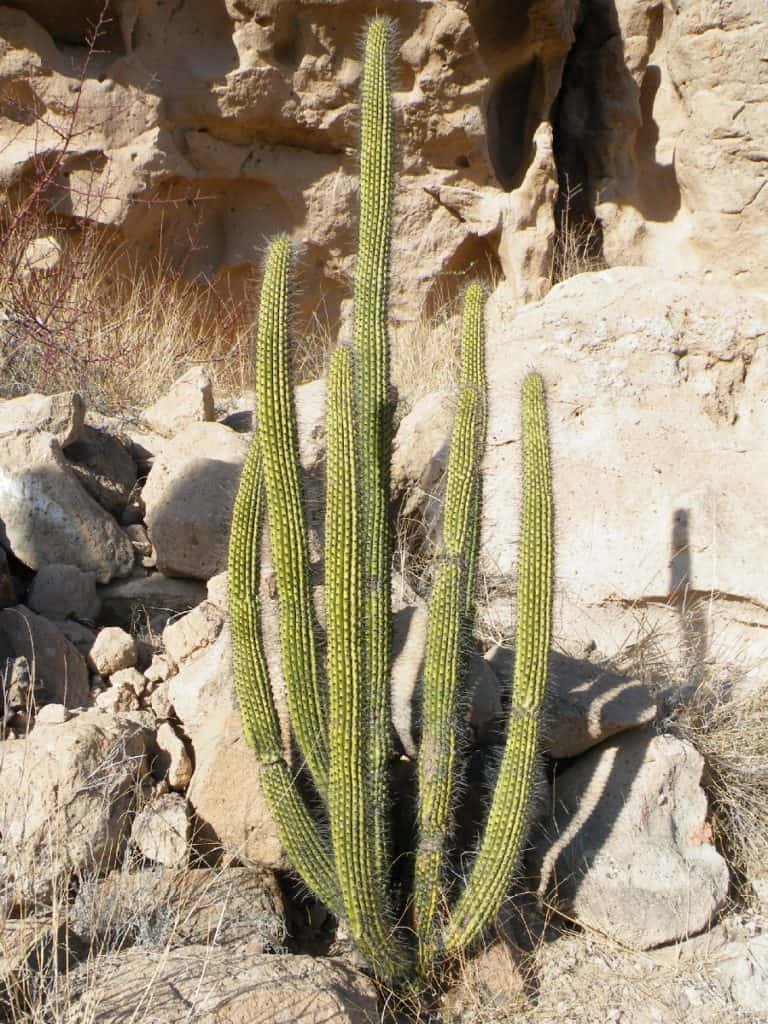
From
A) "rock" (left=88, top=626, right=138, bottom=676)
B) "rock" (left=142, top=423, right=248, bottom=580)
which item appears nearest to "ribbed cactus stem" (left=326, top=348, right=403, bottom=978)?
"rock" (left=88, top=626, right=138, bottom=676)

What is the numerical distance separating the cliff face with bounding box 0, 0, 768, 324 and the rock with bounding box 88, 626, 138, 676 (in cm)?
400

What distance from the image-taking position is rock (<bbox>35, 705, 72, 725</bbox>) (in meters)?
3.16

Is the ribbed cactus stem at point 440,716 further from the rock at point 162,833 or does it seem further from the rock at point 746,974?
the rock at point 746,974

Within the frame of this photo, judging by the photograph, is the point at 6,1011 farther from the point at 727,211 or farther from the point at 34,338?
the point at 727,211

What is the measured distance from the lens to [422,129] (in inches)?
309

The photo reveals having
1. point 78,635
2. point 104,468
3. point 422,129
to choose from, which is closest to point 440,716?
point 78,635

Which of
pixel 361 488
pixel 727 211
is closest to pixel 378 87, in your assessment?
pixel 361 488

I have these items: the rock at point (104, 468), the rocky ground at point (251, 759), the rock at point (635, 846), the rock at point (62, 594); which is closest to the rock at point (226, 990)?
the rocky ground at point (251, 759)

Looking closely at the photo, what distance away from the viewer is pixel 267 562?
418 centimetres

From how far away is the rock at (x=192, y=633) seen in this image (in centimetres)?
375

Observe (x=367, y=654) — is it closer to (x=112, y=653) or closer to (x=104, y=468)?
(x=112, y=653)

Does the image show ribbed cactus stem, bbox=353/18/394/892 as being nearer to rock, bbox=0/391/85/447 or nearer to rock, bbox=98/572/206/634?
rock, bbox=98/572/206/634

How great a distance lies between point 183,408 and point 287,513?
2.67 meters

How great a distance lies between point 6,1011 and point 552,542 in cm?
170
